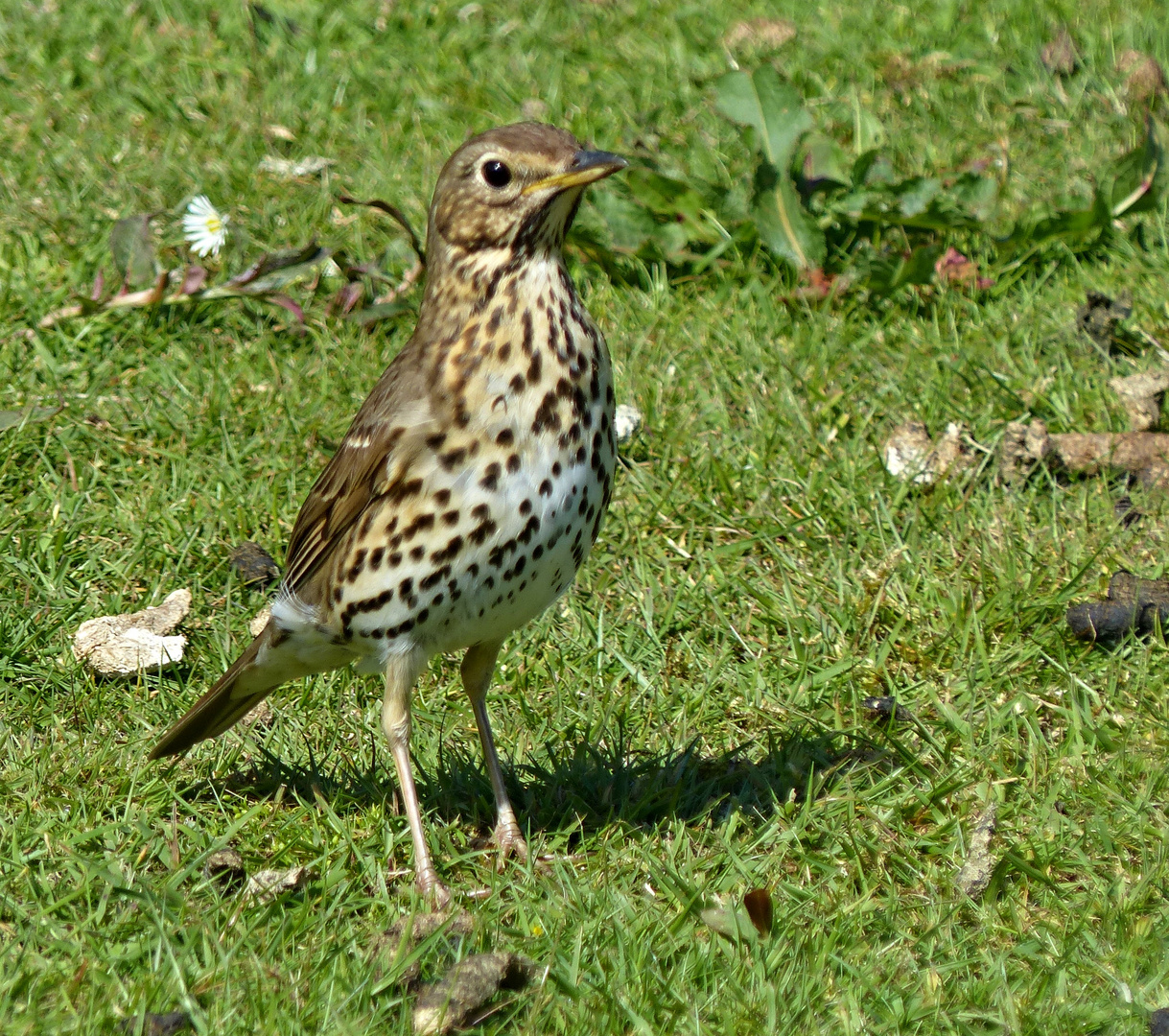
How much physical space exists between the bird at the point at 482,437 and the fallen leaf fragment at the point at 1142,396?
2582 mm

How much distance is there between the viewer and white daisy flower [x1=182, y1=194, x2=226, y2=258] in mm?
6254

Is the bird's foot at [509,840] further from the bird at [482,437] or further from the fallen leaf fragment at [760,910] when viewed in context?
the fallen leaf fragment at [760,910]

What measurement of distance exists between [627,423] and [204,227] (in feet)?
6.14

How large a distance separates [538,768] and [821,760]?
2.46 ft

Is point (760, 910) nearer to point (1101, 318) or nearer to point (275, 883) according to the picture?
point (275, 883)

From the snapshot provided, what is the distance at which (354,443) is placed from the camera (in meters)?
3.97

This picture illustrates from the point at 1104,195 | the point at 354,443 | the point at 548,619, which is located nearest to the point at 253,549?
the point at 548,619

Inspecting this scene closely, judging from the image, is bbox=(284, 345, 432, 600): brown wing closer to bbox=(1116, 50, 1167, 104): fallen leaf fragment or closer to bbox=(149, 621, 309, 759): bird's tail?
bbox=(149, 621, 309, 759): bird's tail

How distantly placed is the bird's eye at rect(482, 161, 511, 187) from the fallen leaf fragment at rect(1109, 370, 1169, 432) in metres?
2.87

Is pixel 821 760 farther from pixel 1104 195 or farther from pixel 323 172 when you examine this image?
pixel 323 172

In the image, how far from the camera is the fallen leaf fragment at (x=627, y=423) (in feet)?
18.7

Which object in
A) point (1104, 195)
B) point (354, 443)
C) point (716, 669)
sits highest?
point (354, 443)

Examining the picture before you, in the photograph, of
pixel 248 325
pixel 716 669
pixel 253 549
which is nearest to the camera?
pixel 716 669

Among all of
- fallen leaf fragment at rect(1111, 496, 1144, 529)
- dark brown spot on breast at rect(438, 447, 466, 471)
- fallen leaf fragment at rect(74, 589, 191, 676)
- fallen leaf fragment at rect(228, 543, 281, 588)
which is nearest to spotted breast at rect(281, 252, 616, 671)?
dark brown spot on breast at rect(438, 447, 466, 471)
